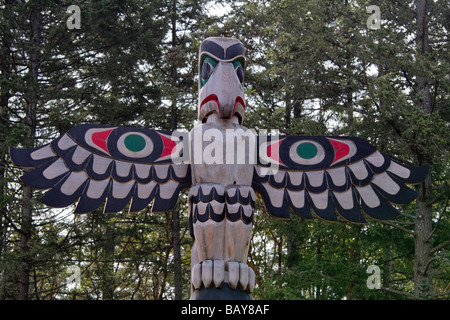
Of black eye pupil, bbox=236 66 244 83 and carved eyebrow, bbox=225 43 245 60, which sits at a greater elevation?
carved eyebrow, bbox=225 43 245 60

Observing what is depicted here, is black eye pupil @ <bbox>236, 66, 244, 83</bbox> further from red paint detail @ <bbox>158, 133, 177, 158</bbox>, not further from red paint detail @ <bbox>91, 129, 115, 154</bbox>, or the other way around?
red paint detail @ <bbox>91, 129, 115, 154</bbox>

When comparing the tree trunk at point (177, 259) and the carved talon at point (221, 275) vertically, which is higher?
the tree trunk at point (177, 259)

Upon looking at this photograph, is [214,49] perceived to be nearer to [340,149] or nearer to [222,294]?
[340,149]

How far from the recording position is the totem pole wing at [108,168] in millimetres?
5203

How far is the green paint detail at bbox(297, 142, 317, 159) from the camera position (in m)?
5.85

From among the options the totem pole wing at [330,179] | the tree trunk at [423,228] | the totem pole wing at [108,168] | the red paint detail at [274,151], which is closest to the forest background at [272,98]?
the tree trunk at [423,228]

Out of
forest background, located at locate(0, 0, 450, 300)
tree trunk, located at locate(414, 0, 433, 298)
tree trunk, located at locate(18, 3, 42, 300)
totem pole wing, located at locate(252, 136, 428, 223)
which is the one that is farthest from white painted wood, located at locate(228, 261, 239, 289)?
tree trunk, located at locate(18, 3, 42, 300)

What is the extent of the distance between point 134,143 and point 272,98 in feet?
28.8

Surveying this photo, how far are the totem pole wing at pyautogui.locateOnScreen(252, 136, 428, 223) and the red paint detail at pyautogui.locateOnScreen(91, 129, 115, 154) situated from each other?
5.01 feet

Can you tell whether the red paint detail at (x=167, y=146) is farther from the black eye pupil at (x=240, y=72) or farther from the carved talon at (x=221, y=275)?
the carved talon at (x=221, y=275)

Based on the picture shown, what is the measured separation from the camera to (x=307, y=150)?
5.88 meters

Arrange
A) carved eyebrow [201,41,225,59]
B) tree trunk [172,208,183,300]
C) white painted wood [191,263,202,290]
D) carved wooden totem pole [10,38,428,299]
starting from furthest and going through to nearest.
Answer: tree trunk [172,208,183,300] < carved eyebrow [201,41,225,59] < carved wooden totem pole [10,38,428,299] < white painted wood [191,263,202,290]

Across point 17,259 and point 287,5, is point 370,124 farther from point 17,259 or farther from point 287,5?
point 17,259
